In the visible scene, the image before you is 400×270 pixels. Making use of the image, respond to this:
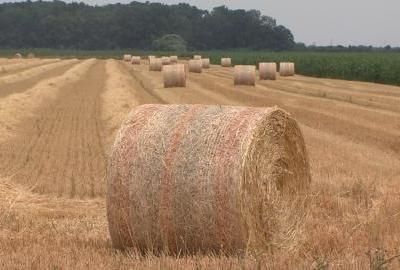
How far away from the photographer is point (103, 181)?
12625 millimetres

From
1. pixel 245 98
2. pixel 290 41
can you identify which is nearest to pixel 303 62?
pixel 245 98

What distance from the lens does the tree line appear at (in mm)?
154250

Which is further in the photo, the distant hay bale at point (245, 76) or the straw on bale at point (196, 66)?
the straw on bale at point (196, 66)

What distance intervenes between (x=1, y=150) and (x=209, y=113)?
30.4 ft

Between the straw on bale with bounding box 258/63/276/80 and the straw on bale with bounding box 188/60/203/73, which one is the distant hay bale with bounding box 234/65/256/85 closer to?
the straw on bale with bounding box 258/63/276/80

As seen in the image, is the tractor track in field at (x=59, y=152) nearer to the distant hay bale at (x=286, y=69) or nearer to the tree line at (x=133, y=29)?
the distant hay bale at (x=286, y=69)

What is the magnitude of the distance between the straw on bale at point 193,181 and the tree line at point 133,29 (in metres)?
143

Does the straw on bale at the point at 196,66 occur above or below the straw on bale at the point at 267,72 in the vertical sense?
below

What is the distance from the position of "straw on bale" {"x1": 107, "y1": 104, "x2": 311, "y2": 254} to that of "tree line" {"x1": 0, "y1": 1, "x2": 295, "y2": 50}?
143371 millimetres

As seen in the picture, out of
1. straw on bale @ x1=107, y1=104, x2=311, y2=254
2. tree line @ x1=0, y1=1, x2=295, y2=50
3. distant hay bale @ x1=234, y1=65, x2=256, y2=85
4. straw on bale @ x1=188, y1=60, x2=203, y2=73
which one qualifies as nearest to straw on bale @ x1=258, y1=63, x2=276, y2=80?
distant hay bale @ x1=234, y1=65, x2=256, y2=85

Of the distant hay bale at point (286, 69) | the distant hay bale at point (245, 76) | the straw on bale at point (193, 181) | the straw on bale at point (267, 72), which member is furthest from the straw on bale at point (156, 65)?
the straw on bale at point (193, 181)

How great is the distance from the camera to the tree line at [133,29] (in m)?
154

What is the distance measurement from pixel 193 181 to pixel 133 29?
152 m

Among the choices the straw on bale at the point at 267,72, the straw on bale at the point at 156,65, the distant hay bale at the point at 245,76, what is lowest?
the straw on bale at the point at 156,65
